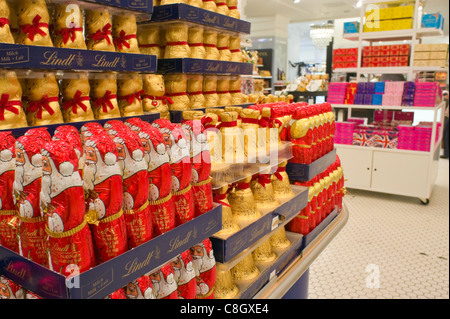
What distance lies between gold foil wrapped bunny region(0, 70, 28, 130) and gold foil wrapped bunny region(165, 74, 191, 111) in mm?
829

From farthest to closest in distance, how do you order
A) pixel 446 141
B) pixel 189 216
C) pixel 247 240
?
pixel 446 141 → pixel 247 240 → pixel 189 216

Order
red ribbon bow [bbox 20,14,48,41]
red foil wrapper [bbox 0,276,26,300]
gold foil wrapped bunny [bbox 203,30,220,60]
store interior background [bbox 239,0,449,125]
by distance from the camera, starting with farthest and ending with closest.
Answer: store interior background [bbox 239,0,449,125] → gold foil wrapped bunny [bbox 203,30,220,60] → red ribbon bow [bbox 20,14,48,41] → red foil wrapper [bbox 0,276,26,300]

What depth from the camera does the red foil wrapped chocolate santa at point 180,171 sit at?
3.37 feet

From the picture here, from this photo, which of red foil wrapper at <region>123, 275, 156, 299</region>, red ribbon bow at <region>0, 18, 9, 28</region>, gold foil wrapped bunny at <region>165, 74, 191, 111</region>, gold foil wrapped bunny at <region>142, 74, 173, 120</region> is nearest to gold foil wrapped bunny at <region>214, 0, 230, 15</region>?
gold foil wrapped bunny at <region>165, 74, 191, 111</region>

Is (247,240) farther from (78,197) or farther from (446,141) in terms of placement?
(446,141)

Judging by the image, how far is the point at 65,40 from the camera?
54.4 inches

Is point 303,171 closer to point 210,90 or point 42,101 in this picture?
point 210,90

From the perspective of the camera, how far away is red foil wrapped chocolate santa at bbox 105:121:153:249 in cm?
89

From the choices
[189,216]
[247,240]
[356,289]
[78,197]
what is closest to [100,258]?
[78,197]

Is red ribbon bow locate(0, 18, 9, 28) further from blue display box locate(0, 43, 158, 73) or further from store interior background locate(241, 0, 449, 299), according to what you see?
store interior background locate(241, 0, 449, 299)

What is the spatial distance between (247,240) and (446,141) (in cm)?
759

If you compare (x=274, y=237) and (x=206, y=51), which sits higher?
(x=206, y=51)

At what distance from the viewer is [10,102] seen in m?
1.23

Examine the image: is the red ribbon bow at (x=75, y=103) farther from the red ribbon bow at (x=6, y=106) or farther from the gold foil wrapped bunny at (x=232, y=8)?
the gold foil wrapped bunny at (x=232, y=8)
